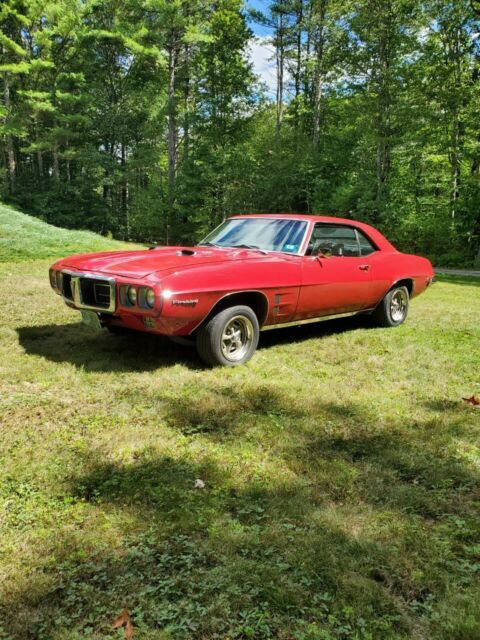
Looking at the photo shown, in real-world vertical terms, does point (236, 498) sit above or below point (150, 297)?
below

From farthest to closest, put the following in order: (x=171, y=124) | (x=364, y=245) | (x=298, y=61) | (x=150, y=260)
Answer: (x=298, y=61) < (x=171, y=124) < (x=364, y=245) < (x=150, y=260)

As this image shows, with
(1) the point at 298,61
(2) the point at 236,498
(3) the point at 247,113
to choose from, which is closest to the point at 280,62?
(1) the point at 298,61

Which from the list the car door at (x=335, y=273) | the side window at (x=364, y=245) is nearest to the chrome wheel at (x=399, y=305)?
the car door at (x=335, y=273)

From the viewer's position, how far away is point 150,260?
15.1 feet

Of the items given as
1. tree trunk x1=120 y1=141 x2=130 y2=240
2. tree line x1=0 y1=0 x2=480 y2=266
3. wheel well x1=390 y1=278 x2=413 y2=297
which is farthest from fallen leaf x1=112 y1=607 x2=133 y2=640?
tree trunk x1=120 y1=141 x2=130 y2=240

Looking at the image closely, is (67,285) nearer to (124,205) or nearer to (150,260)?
(150,260)

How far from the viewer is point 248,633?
171 cm

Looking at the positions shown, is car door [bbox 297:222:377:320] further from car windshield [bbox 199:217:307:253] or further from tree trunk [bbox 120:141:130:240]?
tree trunk [bbox 120:141:130:240]

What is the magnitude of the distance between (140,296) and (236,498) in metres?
2.07

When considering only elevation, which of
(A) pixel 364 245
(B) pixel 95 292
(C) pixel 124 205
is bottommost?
(B) pixel 95 292

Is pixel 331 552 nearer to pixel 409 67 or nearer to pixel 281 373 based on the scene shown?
pixel 281 373

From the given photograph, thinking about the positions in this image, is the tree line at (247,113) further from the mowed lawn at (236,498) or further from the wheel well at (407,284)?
the mowed lawn at (236,498)

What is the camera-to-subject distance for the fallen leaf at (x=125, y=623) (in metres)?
1.69

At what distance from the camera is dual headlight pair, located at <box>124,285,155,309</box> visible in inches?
158
